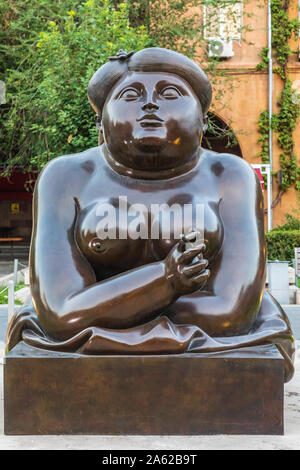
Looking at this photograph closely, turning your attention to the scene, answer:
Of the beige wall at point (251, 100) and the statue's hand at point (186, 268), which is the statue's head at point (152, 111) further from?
the beige wall at point (251, 100)

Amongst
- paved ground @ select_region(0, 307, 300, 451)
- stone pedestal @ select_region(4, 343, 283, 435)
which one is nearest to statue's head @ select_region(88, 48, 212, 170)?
stone pedestal @ select_region(4, 343, 283, 435)

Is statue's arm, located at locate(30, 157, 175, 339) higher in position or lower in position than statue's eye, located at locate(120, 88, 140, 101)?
lower

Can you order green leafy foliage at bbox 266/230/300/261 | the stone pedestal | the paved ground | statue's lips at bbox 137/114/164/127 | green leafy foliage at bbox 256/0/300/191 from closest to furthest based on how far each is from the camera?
the paved ground < the stone pedestal < statue's lips at bbox 137/114/164/127 < green leafy foliage at bbox 266/230/300/261 < green leafy foliage at bbox 256/0/300/191

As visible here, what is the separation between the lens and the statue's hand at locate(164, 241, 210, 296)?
2.37 meters

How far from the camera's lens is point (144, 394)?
2.42 meters

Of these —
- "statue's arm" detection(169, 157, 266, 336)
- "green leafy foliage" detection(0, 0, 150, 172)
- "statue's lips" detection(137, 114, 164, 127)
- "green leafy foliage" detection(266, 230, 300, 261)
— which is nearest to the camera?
"statue's arm" detection(169, 157, 266, 336)

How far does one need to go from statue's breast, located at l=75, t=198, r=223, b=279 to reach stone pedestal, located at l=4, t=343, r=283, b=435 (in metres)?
0.49

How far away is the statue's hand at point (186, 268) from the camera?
7.77ft

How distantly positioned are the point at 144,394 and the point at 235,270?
67cm

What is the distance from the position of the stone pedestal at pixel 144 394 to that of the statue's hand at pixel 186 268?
0.29m

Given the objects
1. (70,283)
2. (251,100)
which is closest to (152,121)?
(70,283)

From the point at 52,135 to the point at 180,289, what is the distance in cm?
922

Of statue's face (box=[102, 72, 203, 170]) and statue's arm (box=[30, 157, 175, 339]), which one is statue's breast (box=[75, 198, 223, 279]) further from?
statue's face (box=[102, 72, 203, 170])

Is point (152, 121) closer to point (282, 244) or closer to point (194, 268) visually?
point (194, 268)
